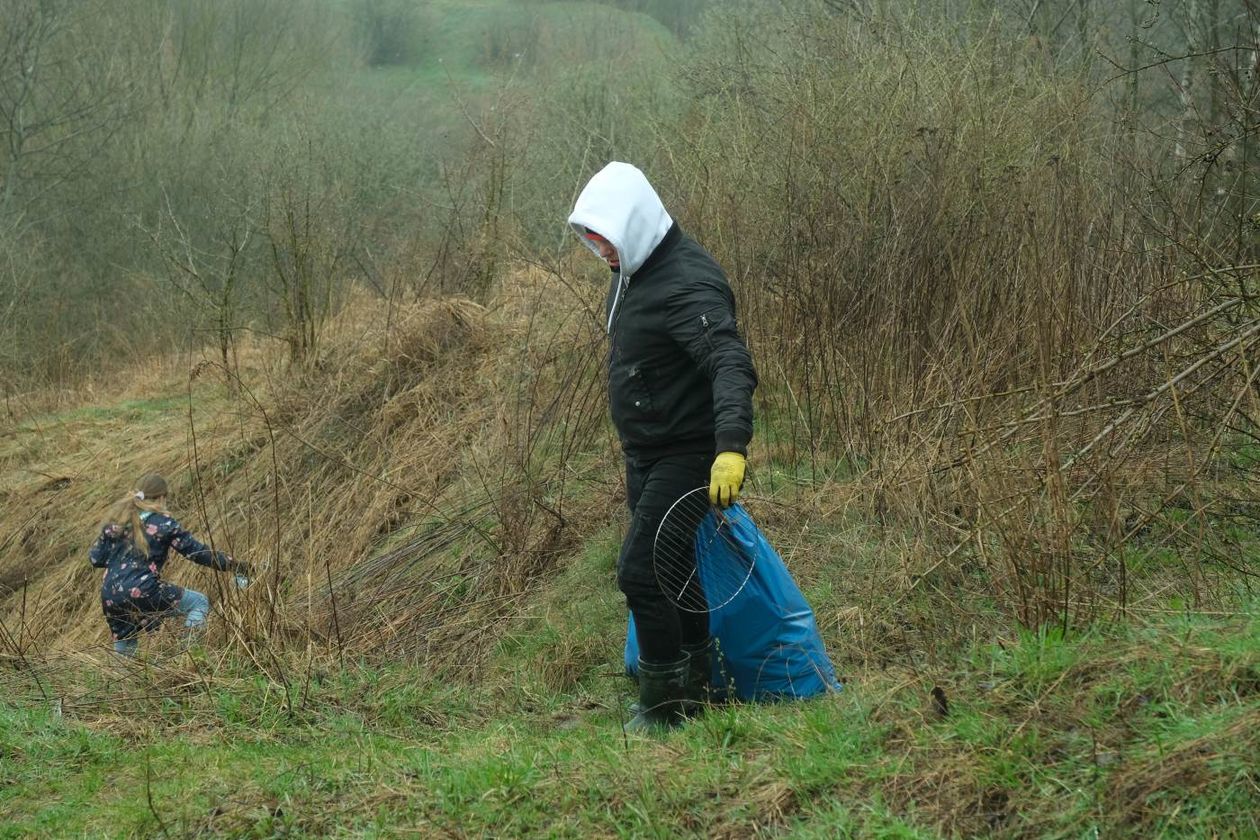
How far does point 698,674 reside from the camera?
4.61 metres

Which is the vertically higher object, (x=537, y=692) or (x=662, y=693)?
(x=662, y=693)

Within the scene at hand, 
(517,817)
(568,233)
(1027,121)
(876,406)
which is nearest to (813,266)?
(876,406)

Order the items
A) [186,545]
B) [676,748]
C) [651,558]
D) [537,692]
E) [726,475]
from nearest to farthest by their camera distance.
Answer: [676,748] < [726,475] < [651,558] < [537,692] < [186,545]

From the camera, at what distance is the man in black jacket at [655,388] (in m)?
4.38

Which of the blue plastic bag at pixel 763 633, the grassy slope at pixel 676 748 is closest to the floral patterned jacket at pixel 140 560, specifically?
the grassy slope at pixel 676 748

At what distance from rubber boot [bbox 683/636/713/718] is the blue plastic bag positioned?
0.04m

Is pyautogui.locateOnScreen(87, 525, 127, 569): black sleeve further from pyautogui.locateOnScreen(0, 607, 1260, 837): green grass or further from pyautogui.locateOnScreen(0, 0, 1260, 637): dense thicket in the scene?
pyautogui.locateOnScreen(0, 607, 1260, 837): green grass

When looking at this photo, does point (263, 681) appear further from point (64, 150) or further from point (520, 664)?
point (64, 150)

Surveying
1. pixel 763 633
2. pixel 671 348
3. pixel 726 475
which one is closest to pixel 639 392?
pixel 671 348

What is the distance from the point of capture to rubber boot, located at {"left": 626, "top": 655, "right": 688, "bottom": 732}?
175 inches

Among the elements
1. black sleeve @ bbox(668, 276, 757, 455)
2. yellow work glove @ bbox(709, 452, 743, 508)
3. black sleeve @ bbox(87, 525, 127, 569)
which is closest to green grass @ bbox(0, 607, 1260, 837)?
yellow work glove @ bbox(709, 452, 743, 508)

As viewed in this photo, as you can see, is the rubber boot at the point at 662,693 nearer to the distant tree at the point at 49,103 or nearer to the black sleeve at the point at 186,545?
the black sleeve at the point at 186,545

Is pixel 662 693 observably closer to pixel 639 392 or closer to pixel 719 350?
pixel 639 392

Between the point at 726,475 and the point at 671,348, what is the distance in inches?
24.1
